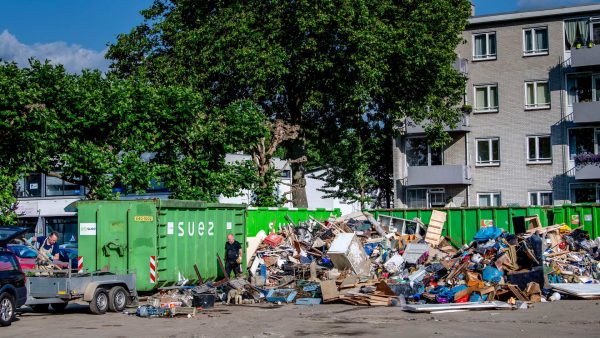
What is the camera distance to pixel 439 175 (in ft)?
158

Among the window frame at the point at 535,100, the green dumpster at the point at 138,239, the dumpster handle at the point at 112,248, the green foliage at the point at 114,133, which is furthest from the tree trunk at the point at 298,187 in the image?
the dumpster handle at the point at 112,248

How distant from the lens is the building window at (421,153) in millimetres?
49594

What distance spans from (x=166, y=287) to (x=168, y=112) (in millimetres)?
10917

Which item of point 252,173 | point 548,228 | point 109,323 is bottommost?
point 109,323

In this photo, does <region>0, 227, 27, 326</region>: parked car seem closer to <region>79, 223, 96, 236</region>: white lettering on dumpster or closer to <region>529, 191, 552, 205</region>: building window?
<region>79, 223, 96, 236</region>: white lettering on dumpster

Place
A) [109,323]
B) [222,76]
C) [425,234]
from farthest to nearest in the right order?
1. [222,76]
2. [425,234]
3. [109,323]

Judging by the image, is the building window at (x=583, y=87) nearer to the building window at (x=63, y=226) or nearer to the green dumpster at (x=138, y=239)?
the green dumpster at (x=138, y=239)

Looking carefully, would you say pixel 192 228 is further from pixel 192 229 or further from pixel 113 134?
pixel 113 134

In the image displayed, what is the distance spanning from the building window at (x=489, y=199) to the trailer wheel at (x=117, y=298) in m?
30.6

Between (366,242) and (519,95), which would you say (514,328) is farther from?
(519,95)

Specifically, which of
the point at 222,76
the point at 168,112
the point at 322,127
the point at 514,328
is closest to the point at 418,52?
the point at 322,127

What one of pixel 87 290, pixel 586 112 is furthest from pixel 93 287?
pixel 586 112

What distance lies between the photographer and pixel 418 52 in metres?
39.1

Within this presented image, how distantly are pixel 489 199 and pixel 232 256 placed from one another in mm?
26306
